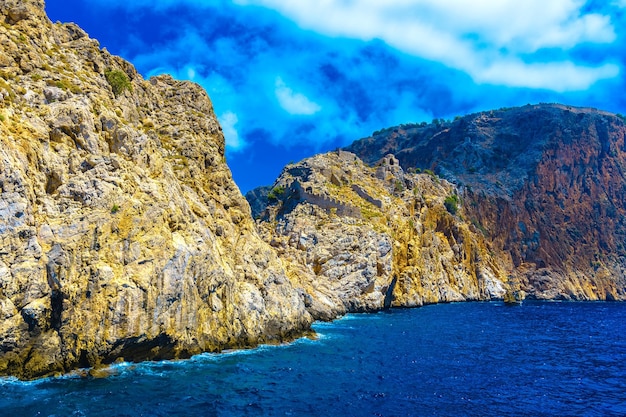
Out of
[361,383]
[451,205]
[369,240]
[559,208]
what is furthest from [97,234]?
[559,208]

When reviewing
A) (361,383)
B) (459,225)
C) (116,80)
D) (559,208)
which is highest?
(559,208)

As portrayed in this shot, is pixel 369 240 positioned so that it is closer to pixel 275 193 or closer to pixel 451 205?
pixel 275 193

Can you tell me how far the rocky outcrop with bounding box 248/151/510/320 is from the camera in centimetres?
9050

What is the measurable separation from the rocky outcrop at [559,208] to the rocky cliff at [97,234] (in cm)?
13582

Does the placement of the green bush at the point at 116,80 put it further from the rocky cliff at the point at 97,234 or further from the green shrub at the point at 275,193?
the green shrub at the point at 275,193

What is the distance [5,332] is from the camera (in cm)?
3106

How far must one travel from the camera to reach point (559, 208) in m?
185

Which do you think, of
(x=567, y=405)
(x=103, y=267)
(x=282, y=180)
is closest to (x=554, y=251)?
(x=282, y=180)

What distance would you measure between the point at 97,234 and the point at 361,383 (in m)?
22.5

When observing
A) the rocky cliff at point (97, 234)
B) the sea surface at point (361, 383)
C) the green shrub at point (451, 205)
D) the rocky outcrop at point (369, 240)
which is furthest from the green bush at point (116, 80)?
the green shrub at point (451, 205)

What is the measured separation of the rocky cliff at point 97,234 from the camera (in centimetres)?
3331

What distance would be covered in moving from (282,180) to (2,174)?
3444 inches

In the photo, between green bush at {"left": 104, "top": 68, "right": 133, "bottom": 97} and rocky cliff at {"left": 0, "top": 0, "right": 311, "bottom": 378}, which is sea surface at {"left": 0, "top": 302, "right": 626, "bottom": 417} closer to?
rocky cliff at {"left": 0, "top": 0, "right": 311, "bottom": 378}

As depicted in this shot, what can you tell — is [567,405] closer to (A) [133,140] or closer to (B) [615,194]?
(A) [133,140]
